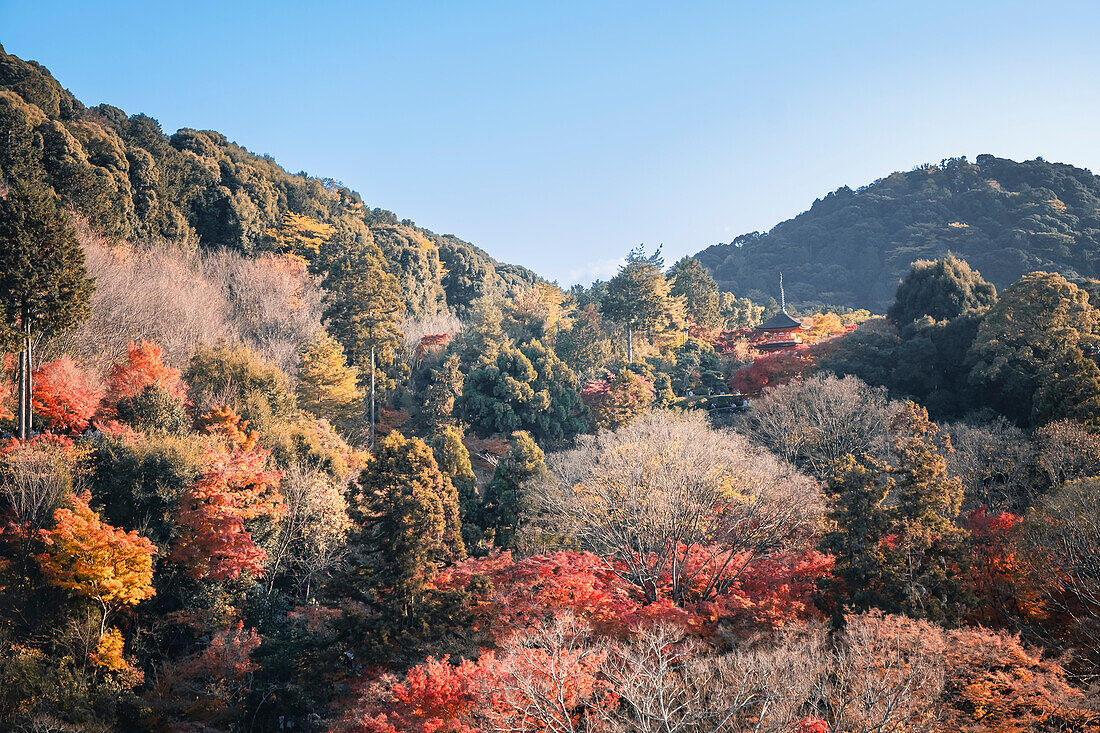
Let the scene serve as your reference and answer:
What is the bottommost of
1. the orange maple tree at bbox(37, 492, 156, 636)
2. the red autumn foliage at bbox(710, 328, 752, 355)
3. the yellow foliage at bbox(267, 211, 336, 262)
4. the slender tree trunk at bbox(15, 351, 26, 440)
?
the orange maple tree at bbox(37, 492, 156, 636)

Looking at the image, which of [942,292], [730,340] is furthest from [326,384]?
[942,292]

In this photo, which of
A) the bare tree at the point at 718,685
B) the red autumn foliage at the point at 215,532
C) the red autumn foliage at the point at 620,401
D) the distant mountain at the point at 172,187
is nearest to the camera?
the bare tree at the point at 718,685

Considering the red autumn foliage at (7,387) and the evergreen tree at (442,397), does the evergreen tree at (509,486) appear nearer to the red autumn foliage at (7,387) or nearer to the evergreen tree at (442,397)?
the evergreen tree at (442,397)

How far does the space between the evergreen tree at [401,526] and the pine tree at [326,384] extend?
40.5ft

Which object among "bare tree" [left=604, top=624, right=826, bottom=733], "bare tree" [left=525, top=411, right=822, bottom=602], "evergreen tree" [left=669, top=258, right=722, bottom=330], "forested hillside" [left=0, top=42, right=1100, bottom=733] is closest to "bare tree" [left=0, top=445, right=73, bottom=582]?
"forested hillside" [left=0, top=42, right=1100, bottom=733]

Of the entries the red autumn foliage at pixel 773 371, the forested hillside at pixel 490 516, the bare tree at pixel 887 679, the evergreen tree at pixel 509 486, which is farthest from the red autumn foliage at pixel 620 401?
the bare tree at pixel 887 679

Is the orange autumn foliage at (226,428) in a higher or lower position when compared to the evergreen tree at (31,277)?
lower

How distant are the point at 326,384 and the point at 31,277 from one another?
37.6ft

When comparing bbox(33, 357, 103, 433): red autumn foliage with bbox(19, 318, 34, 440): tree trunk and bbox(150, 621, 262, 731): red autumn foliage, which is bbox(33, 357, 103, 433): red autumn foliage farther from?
bbox(150, 621, 262, 731): red autumn foliage

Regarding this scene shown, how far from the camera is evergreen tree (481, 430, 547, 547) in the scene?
21094mm

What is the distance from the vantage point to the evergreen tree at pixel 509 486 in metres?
21.1

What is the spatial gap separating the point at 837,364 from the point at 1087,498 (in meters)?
16.3

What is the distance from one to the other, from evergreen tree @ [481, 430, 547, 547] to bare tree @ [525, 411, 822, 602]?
1230 millimetres

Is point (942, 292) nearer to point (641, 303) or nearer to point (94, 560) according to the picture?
point (641, 303)
